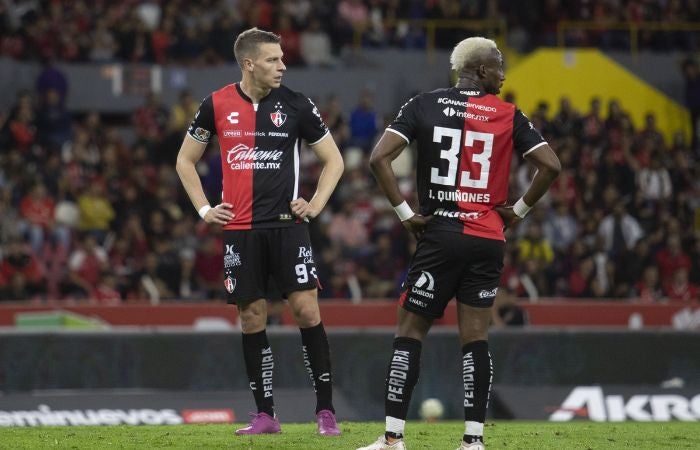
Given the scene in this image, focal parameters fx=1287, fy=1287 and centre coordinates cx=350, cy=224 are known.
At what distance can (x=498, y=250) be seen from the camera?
7773mm

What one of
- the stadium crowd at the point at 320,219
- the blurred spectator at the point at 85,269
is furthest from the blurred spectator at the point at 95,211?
the blurred spectator at the point at 85,269

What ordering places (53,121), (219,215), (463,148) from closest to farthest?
(463,148) < (219,215) < (53,121)

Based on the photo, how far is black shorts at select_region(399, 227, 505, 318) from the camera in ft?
25.1

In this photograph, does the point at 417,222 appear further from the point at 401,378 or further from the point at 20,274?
the point at 20,274

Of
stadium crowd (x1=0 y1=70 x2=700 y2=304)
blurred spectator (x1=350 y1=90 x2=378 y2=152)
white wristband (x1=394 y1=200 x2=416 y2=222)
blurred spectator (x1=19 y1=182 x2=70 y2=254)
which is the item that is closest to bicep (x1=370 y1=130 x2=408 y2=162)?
white wristband (x1=394 y1=200 x2=416 y2=222)

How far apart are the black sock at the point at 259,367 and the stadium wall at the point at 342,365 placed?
4.72m

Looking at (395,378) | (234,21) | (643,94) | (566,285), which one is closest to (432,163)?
(395,378)

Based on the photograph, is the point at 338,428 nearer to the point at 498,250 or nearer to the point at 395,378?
the point at 395,378

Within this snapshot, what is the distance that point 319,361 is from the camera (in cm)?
883

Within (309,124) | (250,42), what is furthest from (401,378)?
(250,42)

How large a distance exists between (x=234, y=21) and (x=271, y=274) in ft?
52.3

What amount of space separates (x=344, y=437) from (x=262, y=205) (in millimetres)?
1646

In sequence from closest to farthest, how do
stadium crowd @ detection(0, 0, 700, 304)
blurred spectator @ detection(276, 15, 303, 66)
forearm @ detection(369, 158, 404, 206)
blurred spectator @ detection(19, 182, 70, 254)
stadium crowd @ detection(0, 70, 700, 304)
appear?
forearm @ detection(369, 158, 404, 206) < stadium crowd @ detection(0, 70, 700, 304) < stadium crowd @ detection(0, 0, 700, 304) < blurred spectator @ detection(19, 182, 70, 254) < blurred spectator @ detection(276, 15, 303, 66)

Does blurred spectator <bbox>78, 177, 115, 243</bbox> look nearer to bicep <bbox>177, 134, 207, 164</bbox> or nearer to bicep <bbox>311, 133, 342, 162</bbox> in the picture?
bicep <bbox>177, 134, 207, 164</bbox>
